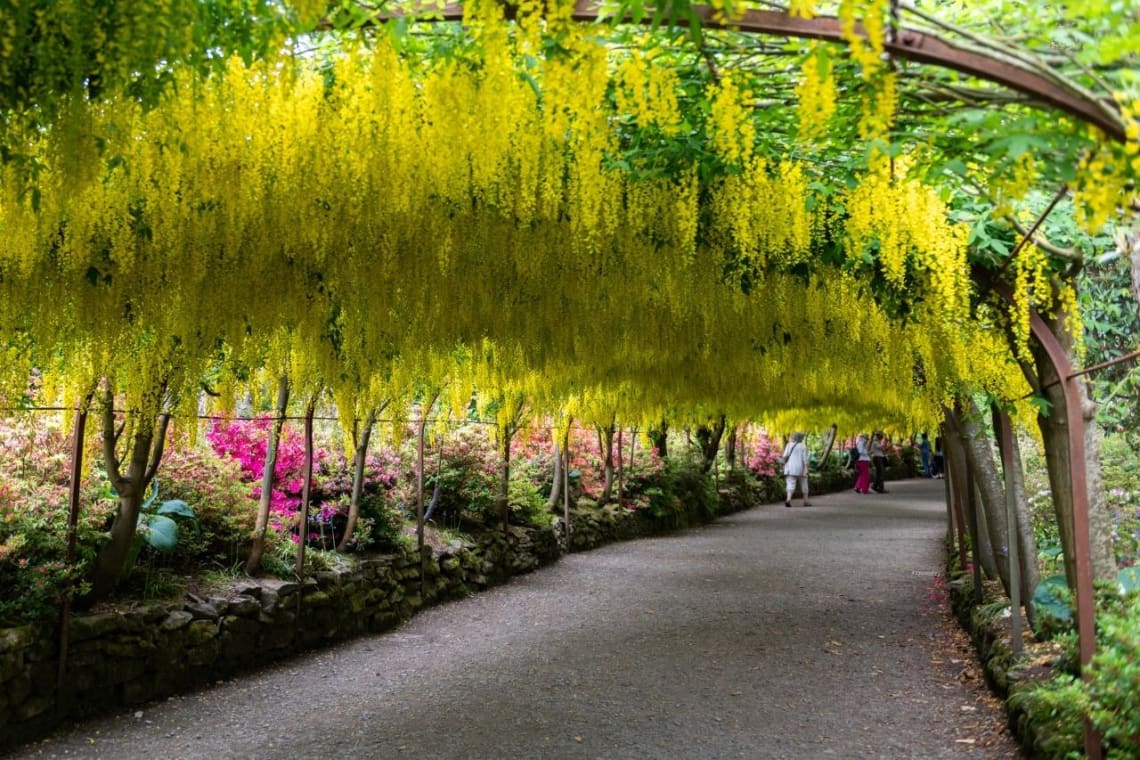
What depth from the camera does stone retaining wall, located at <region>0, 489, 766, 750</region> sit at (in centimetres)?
381

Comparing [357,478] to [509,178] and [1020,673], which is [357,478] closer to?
[509,178]

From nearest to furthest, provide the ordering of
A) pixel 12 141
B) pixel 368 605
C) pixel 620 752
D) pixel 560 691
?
pixel 12 141 < pixel 620 752 < pixel 560 691 < pixel 368 605

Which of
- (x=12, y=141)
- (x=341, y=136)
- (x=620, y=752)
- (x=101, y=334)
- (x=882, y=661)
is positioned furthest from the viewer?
(x=882, y=661)

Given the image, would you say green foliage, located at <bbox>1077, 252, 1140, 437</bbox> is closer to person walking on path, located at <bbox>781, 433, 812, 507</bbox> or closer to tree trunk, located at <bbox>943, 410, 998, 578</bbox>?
tree trunk, located at <bbox>943, 410, 998, 578</bbox>

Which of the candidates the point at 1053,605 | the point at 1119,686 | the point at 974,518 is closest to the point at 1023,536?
the point at 1053,605

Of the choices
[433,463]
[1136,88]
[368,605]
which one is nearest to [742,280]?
[1136,88]

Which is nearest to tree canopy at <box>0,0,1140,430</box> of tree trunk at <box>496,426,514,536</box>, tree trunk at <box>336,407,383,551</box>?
tree trunk at <box>336,407,383,551</box>

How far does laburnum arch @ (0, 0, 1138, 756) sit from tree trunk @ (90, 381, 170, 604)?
0.04 m

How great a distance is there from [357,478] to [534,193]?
13.7 ft

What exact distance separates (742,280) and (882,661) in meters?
2.84

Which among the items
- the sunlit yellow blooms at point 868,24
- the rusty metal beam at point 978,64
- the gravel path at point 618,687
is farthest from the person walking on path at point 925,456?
the sunlit yellow blooms at point 868,24

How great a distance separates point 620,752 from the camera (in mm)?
3697

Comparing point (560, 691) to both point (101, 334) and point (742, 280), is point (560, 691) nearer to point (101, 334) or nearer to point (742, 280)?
point (742, 280)

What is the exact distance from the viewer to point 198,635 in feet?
15.2
